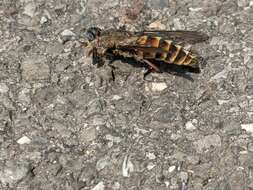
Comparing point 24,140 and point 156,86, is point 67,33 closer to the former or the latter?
point 156,86

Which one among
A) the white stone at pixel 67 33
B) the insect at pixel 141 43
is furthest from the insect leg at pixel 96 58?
the white stone at pixel 67 33

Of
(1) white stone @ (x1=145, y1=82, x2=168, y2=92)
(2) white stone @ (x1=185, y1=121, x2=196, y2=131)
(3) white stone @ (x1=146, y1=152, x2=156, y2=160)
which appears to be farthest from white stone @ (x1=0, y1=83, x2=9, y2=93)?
(2) white stone @ (x1=185, y1=121, x2=196, y2=131)

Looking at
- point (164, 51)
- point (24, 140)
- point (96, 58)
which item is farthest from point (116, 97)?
point (24, 140)

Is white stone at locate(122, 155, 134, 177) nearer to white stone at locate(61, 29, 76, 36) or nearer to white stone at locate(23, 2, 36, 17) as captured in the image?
white stone at locate(61, 29, 76, 36)

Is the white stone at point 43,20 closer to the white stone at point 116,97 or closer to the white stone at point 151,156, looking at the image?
the white stone at point 116,97

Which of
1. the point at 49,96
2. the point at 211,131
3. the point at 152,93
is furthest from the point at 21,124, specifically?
the point at 211,131

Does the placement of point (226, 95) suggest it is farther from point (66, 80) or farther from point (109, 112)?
point (66, 80)

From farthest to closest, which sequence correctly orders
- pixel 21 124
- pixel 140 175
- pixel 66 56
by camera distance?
pixel 66 56 → pixel 21 124 → pixel 140 175

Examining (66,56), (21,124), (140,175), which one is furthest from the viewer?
(66,56)
